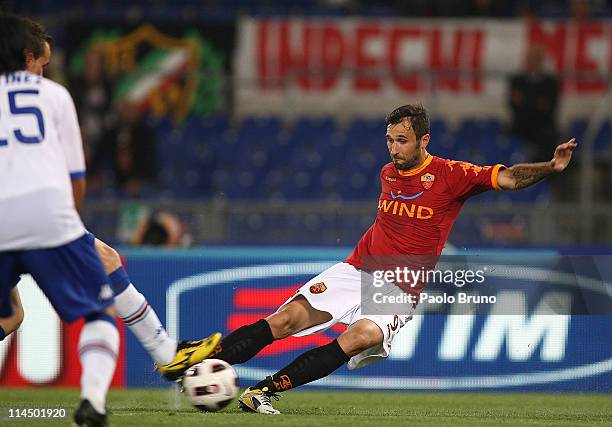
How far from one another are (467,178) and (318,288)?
4.05 feet

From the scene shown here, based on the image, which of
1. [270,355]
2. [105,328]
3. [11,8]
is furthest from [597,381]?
[11,8]

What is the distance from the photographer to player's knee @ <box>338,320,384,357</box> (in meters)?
7.36

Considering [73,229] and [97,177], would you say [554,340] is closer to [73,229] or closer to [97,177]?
[73,229]

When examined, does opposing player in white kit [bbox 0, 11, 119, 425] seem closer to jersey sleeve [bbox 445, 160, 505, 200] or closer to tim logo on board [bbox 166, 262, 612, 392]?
jersey sleeve [bbox 445, 160, 505, 200]

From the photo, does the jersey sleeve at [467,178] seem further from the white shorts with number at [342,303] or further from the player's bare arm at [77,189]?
the player's bare arm at [77,189]

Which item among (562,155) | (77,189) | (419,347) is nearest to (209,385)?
(77,189)

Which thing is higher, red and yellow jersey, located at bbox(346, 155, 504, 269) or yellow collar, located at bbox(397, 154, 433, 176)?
yellow collar, located at bbox(397, 154, 433, 176)

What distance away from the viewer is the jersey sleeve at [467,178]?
7499mm

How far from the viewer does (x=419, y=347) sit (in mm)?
10078

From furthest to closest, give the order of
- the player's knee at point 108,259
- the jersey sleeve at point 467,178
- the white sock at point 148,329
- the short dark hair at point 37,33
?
1. the jersey sleeve at point 467,178
2. the player's knee at point 108,259
3. the white sock at point 148,329
4. the short dark hair at point 37,33

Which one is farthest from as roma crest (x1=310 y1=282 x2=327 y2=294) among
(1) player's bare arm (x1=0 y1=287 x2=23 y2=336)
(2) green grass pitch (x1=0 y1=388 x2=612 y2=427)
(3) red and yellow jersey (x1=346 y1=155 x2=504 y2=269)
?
(1) player's bare arm (x1=0 y1=287 x2=23 y2=336)

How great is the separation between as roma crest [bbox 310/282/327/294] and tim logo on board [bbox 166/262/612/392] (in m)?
2.36

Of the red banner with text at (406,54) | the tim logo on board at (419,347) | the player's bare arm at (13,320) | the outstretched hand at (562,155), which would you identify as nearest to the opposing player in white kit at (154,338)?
the player's bare arm at (13,320)

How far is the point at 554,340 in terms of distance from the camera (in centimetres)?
934
